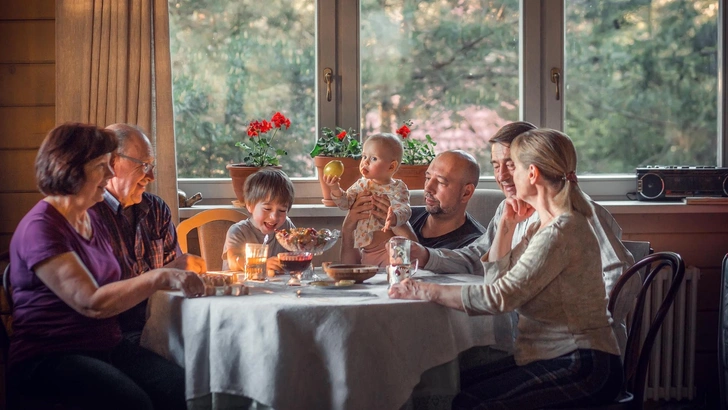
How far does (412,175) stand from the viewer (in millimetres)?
3721

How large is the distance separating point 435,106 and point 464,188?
3.00 feet

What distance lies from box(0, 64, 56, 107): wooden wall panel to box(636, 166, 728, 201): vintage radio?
2722 millimetres

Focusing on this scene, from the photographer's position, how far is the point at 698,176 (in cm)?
374

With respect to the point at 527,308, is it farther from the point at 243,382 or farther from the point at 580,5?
the point at 580,5

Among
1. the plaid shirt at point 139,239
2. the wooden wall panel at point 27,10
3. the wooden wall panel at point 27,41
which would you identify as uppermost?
the wooden wall panel at point 27,10

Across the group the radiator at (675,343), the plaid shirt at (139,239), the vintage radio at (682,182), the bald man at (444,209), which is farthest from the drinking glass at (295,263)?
the vintage radio at (682,182)

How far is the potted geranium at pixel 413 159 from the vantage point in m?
3.71

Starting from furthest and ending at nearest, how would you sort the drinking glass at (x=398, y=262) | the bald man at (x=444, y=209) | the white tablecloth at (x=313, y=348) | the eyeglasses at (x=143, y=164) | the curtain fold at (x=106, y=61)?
the curtain fold at (x=106, y=61) < the bald man at (x=444, y=209) < the eyeglasses at (x=143, y=164) < the drinking glass at (x=398, y=262) < the white tablecloth at (x=313, y=348)

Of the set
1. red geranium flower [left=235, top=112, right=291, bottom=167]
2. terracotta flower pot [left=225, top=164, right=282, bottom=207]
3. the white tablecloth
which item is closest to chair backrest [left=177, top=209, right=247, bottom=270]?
terracotta flower pot [left=225, top=164, right=282, bottom=207]

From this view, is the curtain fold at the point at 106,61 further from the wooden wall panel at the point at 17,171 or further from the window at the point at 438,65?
the window at the point at 438,65


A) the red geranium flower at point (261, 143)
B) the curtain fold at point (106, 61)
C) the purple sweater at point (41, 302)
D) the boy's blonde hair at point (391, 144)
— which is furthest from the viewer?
the red geranium flower at point (261, 143)

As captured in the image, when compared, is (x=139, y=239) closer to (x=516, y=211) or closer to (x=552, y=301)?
(x=516, y=211)

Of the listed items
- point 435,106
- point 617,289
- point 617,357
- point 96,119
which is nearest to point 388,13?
point 435,106

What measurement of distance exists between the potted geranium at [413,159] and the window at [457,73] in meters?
0.15
